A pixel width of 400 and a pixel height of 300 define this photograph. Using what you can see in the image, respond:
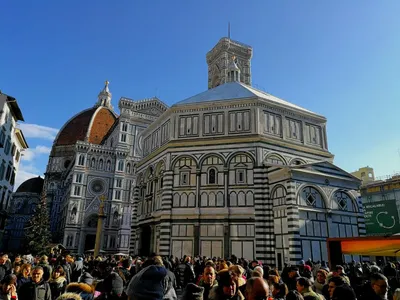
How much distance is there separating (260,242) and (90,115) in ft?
248

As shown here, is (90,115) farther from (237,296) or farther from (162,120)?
(237,296)

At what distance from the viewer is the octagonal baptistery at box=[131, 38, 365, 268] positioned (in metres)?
21.5

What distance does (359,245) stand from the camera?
13.8m

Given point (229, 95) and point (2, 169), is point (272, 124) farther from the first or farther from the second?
point (2, 169)

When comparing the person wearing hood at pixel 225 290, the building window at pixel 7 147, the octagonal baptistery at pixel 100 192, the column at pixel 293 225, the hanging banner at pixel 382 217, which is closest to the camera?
the person wearing hood at pixel 225 290

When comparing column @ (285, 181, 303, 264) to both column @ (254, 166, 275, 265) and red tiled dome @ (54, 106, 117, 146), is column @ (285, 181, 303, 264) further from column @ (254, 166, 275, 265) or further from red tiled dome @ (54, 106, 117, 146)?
red tiled dome @ (54, 106, 117, 146)

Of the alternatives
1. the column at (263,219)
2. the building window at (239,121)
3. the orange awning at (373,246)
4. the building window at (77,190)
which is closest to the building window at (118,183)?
the building window at (77,190)

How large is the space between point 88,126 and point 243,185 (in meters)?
66.8

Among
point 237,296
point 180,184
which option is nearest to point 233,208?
point 180,184

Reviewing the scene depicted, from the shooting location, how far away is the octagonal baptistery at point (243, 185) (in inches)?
847

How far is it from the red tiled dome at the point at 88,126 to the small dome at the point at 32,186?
1068 cm

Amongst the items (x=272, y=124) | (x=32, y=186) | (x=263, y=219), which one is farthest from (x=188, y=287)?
(x=32, y=186)

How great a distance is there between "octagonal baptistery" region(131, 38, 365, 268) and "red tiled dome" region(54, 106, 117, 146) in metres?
56.8

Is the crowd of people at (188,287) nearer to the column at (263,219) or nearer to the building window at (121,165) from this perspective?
the column at (263,219)
